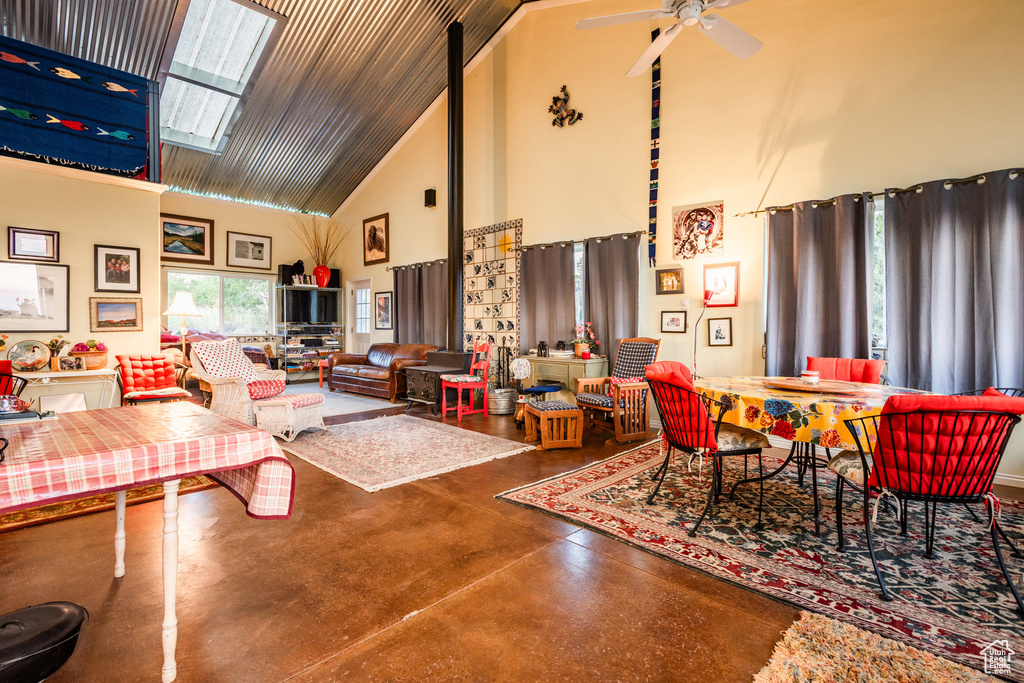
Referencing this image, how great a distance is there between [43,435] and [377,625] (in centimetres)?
137

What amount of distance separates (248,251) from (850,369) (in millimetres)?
10157

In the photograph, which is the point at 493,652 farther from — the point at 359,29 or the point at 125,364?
the point at 359,29

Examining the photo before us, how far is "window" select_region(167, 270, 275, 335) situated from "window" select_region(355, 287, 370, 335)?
1723 millimetres

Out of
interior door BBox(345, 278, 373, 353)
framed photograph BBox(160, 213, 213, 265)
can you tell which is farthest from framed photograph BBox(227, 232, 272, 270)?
interior door BBox(345, 278, 373, 353)

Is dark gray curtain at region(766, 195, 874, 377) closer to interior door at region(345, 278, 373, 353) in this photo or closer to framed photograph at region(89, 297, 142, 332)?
framed photograph at region(89, 297, 142, 332)

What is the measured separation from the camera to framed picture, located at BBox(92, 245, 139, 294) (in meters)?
5.16

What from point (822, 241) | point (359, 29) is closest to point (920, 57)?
point (822, 241)

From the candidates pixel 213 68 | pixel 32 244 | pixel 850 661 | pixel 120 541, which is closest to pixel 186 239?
pixel 213 68

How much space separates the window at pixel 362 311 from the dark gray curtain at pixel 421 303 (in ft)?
4.25

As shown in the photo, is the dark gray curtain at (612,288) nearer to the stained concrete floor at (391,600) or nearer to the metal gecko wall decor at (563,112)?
the metal gecko wall decor at (563,112)

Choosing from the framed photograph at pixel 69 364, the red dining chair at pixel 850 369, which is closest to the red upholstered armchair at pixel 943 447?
the red dining chair at pixel 850 369

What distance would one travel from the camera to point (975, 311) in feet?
11.8

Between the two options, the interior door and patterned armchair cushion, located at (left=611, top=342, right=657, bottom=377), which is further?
the interior door

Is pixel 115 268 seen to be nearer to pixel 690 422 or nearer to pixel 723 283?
pixel 690 422
